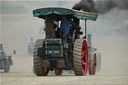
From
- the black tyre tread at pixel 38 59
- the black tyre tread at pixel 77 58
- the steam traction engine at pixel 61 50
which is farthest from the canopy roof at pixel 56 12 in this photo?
the black tyre tread at pixel 77 58

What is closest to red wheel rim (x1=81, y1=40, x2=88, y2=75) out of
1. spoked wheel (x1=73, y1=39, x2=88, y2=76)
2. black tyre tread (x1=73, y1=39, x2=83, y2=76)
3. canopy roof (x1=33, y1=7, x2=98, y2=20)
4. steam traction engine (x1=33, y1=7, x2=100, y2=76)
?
steam traction engine (x1=33, y1=7, x2=100, y2=76)

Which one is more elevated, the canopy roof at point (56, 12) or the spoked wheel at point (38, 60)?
the canopy roof at point (56, 12)

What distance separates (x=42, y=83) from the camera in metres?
14.2

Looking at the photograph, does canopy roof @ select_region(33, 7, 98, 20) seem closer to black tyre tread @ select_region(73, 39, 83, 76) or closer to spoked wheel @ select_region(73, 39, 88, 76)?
spoked wheel @ select_region(73, 39, 88, 76)

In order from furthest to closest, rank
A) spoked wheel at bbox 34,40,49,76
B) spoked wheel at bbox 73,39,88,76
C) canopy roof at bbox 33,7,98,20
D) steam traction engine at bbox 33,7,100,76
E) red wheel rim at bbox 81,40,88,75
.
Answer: red wheel rim at bbox 81,40,88,75
spoked wheel at bbox 34,40,49,76
canopy roof at bbox 33,7,98,20
steam traction engine at bbox 33,7,100,76
spoked wheel at bbox 73,39,88,76

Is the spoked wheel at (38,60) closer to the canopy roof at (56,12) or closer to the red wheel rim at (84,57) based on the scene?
the canopy roof at (56,12)

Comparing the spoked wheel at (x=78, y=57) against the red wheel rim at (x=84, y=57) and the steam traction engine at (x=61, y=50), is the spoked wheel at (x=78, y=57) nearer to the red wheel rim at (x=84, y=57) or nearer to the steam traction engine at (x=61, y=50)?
the steam traction engine at (x=61, y=50)

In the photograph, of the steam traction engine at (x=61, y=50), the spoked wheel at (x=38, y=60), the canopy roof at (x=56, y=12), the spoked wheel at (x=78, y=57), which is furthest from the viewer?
the spoked wheel at (x=38, y=60)

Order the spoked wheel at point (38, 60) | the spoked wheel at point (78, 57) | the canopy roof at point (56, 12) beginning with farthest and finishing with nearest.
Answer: the spoked wheel at point (38, 60), the canopy roof at point (56, 12), the spoked wheel at point (78, 57)

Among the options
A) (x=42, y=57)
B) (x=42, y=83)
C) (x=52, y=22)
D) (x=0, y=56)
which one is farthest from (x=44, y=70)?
(x=0, y=56)

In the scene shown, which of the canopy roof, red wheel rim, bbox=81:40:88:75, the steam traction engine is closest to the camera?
the steam traction engine

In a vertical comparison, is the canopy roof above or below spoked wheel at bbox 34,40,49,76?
above

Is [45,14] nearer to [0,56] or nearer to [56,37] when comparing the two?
[56,37]

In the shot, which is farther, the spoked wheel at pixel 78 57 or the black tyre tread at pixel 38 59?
the black tyre tread at pixel 38 59
